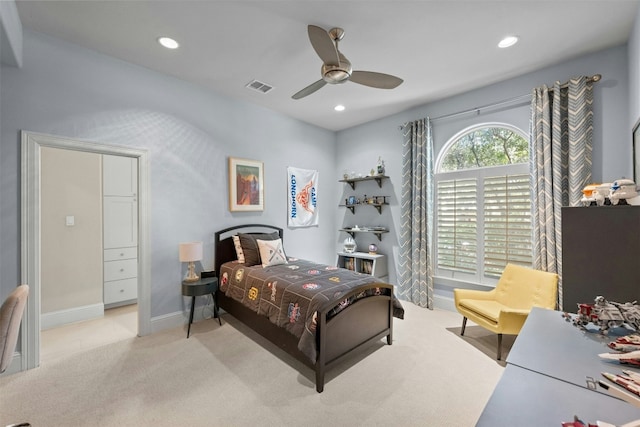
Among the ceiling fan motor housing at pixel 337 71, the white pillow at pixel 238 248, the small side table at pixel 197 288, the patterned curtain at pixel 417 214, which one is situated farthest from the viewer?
the patterned curtain at pixel 417 214

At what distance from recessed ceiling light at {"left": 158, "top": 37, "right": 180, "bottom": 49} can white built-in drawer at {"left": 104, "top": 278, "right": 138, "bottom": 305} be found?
336cm

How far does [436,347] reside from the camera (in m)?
2.91

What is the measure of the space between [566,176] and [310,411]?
349cm

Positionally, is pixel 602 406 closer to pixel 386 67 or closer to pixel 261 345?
pixel 261 345

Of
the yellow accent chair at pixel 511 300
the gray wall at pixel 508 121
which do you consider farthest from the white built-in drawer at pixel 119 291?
the yellow accent chair at pixel 511 300

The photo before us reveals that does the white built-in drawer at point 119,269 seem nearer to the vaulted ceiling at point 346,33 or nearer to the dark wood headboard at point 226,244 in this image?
the dark wood headboard at point 226,244

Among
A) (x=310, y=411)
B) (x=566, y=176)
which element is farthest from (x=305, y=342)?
(x=566, y=176)

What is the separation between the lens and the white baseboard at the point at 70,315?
3.38 m

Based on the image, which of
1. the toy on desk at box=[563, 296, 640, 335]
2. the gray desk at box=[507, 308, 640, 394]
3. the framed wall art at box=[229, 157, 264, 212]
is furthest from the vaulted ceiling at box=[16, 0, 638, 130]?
the gray desk at box=[507, 308, 640, 394]

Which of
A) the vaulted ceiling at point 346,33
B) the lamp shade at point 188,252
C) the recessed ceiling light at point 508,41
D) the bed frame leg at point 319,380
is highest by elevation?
the vaulted ceiling at point 346,33

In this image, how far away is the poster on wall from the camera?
474 cm

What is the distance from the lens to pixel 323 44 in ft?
7.05

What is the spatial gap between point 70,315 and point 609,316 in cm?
536

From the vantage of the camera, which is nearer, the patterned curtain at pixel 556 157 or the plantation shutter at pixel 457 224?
the patterned curtain at pixel 556 157
